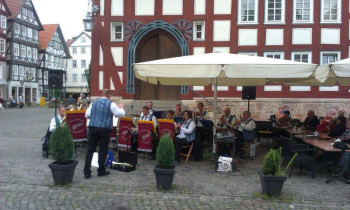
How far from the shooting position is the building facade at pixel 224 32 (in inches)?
629

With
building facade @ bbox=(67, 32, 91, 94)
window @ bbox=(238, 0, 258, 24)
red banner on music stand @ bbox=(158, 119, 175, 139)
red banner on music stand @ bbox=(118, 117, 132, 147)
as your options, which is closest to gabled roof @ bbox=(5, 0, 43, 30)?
building facade @ bbox=(67, 32, 91, 94)

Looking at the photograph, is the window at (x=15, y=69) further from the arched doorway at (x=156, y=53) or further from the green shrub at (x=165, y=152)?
the green shrub at (x=165, y=152)

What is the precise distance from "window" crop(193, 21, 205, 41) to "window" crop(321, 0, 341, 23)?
554 centimetres

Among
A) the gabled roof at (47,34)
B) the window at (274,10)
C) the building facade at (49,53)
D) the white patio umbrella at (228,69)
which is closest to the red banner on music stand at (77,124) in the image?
the white patio umbrella at (228,69)

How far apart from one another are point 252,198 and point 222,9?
40.5ft

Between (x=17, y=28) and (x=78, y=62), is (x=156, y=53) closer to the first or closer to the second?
(x=17, y=28)

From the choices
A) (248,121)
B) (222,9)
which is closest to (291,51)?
(222,9)

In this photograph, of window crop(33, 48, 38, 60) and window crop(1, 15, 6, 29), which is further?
window crop(33, 48, 38, 60)

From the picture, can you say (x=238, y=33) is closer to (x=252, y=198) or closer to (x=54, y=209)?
(x=252, y=198)

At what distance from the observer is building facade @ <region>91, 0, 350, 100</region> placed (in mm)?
15969

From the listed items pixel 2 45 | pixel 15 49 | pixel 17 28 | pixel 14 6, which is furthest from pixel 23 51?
pixel 14 6

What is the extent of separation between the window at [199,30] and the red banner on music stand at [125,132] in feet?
29.1

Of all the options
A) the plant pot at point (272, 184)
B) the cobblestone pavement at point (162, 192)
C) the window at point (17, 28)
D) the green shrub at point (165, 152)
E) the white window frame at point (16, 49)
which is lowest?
the cobblestone pavement at point (162, 192)

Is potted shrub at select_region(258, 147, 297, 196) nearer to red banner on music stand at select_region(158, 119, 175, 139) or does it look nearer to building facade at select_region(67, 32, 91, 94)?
red banner on music stand at select_region(158, 119, 175, 139)
